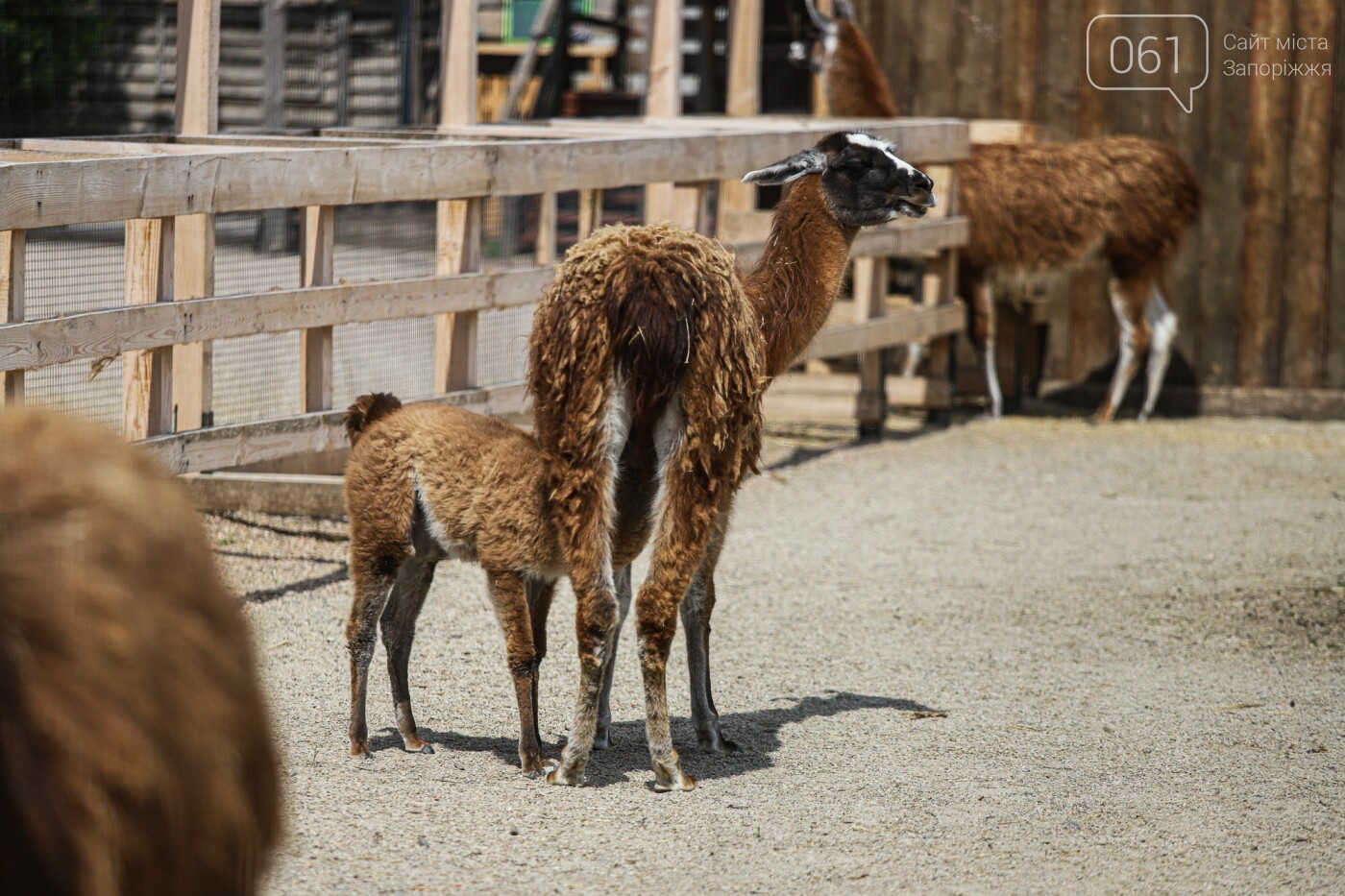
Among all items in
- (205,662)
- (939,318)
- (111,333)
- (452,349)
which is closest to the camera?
(205,662)

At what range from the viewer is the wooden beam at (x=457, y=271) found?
730 cm

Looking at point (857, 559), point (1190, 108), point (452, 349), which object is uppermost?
point (1190, 108)

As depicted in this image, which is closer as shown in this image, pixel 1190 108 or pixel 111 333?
pixel 111 333

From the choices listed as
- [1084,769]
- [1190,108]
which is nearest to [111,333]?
[1084,769]

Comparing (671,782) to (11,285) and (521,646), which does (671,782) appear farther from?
(11,285)

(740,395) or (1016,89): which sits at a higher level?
(1016,89)

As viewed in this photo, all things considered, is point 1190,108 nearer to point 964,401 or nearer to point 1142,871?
point 964,401

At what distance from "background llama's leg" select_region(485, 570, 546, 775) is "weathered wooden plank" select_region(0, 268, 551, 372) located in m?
1.89

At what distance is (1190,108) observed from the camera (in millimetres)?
11961

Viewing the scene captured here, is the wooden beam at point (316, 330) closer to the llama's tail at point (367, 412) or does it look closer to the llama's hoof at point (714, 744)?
the llama's tail at point (367, 412)

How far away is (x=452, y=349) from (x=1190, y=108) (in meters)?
7.00

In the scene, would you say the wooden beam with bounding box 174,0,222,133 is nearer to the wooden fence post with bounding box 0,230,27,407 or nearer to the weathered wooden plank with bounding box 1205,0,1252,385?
the wooden fence post with bounding box 0,230,27,407

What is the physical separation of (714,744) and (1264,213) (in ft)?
27.8

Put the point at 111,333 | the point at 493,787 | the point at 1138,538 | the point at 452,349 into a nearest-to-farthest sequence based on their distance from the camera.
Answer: the point at 493,787
the point at 111,333
the point at 452,349
the point at 1138,538
